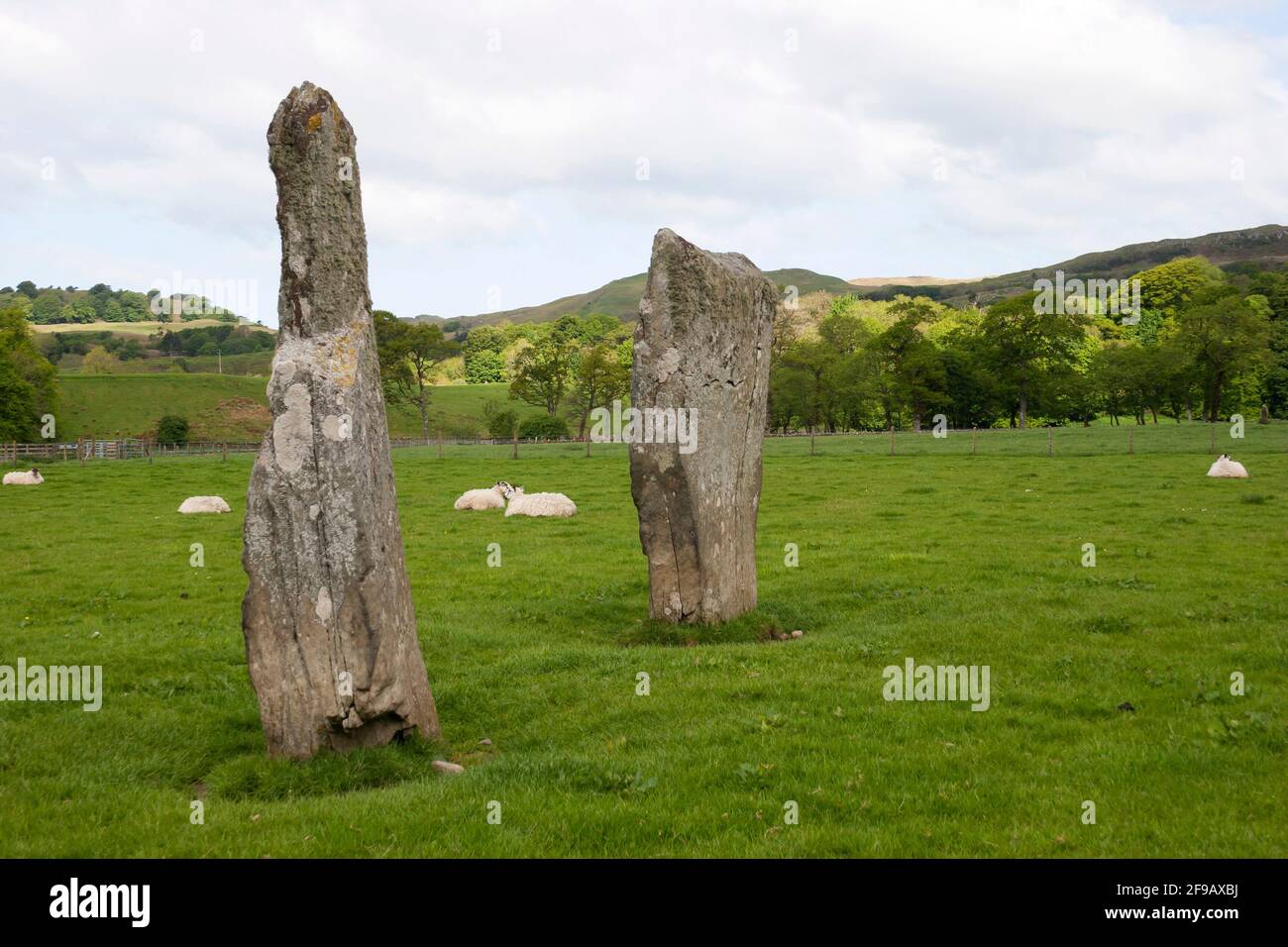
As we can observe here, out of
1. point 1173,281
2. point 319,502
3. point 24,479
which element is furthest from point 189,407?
point 1173,281

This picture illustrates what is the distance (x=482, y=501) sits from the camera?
3142cm

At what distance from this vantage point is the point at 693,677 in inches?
447

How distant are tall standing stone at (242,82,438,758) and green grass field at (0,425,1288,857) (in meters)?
0.62

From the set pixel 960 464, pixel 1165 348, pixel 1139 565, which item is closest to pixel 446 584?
pixel 1139 565

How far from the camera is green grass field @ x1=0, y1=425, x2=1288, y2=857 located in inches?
272

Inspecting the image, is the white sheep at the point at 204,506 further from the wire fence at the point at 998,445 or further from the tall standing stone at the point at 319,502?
the tall standing stone at the point at 319,502

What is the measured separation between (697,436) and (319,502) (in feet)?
21.2

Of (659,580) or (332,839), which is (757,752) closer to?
(332,839)

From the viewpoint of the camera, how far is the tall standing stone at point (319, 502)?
852 centimetres

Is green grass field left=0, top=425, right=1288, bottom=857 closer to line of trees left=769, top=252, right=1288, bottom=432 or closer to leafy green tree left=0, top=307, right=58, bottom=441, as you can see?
leafy green tree left=0, top=307, right=58, bottom=441

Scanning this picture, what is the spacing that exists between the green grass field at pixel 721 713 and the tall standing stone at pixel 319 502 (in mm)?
623

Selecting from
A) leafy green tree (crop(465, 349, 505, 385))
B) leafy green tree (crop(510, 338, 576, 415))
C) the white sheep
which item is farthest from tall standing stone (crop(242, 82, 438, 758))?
leafy green tree (crop(465, 349, 505, 385))

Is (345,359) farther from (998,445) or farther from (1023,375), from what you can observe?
(1023,375)

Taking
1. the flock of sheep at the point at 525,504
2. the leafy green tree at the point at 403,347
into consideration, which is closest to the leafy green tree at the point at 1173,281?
the leafy green tree at the point at 403,347
